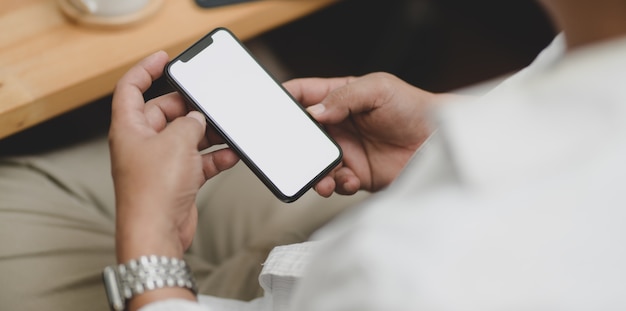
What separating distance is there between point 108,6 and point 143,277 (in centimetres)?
32

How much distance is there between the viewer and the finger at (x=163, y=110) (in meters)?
0.64

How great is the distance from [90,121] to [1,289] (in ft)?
1.01

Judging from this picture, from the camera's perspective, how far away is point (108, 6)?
0.70 m

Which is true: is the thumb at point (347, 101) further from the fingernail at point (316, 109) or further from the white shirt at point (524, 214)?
the white shirt at point (524, 214)

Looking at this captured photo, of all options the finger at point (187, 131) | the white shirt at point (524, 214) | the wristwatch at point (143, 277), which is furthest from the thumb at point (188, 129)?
the white shirt at point (524, 214)

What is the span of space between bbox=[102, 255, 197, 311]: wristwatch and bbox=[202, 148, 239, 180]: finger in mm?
141

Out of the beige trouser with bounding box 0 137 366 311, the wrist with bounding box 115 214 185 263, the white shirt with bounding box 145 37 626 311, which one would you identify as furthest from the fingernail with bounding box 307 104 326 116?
the white shirt with bounding box 145 37 626 311

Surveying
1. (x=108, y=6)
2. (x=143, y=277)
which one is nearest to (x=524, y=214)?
(x=143, y=277)

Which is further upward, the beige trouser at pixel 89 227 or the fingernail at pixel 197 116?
the fingernail at pixel 197 116

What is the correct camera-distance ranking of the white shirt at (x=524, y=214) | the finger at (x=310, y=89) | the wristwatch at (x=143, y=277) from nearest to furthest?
the white shirt at (x=524, y=214), the wristwatch at (x=143, y=277), the finger at (x=310, y=89)

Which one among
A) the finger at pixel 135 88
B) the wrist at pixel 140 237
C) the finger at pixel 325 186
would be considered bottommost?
the finger at pixel 325 186

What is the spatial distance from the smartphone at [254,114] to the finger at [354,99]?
0.01 m

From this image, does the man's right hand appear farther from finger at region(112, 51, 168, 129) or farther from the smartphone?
finger at region(112, 51, 168, 129)

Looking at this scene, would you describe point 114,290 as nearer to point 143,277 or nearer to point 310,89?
point 143,277
